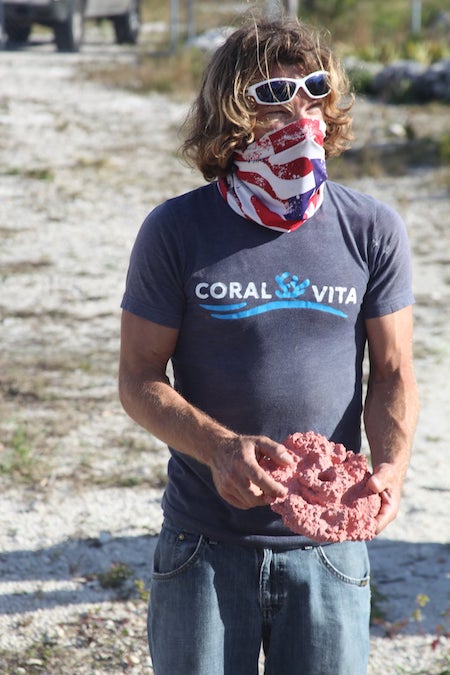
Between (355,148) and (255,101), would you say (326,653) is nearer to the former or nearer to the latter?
(255,101)

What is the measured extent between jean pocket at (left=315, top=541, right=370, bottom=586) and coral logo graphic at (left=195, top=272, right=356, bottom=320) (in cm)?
51

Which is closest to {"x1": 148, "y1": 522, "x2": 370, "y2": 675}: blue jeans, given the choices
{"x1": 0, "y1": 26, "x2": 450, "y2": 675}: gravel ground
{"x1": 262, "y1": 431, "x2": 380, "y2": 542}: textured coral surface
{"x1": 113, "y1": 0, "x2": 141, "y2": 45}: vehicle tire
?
{"x1": 262, "y1": 431, "x2": 380, "y2": 542}: textured coral surface

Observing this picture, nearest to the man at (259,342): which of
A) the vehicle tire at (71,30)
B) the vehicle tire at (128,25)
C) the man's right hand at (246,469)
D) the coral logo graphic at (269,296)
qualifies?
the coral logo graphic at (269,296)

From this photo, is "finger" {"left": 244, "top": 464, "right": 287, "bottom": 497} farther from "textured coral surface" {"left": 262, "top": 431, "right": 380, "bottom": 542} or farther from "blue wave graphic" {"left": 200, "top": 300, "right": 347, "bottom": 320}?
"blue wave graphic" {"left": 200, "top": 300, "right": 347, "bottom": 320}

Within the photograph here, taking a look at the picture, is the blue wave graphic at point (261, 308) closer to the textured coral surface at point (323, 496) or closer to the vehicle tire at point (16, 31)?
the textured coral surface at point (323, 496)

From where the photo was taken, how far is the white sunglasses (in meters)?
2.06

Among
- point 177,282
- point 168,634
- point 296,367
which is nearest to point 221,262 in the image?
point 177,282

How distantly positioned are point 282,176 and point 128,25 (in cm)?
1844

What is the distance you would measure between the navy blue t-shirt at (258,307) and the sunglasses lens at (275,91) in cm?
23

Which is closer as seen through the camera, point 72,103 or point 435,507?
point 435,507

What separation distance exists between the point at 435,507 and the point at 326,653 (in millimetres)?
2666

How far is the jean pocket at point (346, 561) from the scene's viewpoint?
83.4 inches

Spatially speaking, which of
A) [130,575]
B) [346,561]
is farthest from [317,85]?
[130,575]

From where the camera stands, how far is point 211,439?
192 cm
